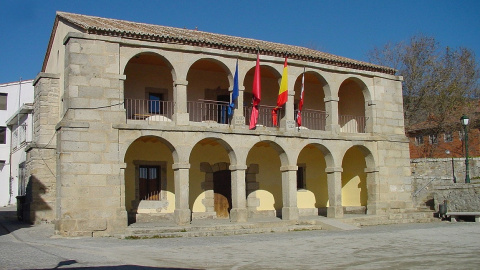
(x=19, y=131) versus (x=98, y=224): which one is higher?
(x=19, y=131)

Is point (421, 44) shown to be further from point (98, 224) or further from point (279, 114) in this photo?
point (98, 224)

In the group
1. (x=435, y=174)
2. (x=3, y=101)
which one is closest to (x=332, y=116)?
(x=435, y=174)

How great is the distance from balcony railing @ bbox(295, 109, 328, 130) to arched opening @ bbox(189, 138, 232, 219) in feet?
13.3

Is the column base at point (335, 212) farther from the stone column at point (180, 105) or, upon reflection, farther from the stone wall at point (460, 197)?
the stone column at point (180, 105)

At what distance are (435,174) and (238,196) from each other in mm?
12386

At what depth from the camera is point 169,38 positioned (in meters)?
17.6

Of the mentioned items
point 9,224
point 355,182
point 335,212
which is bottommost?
point 9,224

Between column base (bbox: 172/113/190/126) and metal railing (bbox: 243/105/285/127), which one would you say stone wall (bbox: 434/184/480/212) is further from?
column base (bbox: 172/113/190/126)

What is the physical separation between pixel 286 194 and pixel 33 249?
937cm

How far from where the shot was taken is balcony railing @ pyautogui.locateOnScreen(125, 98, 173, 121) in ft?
62.3

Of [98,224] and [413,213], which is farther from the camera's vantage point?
[413,213]

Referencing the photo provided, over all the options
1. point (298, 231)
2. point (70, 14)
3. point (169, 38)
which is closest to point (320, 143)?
point (298, 231)

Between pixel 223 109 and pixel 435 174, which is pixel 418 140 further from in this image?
pixel 223 109

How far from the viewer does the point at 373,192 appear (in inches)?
840
